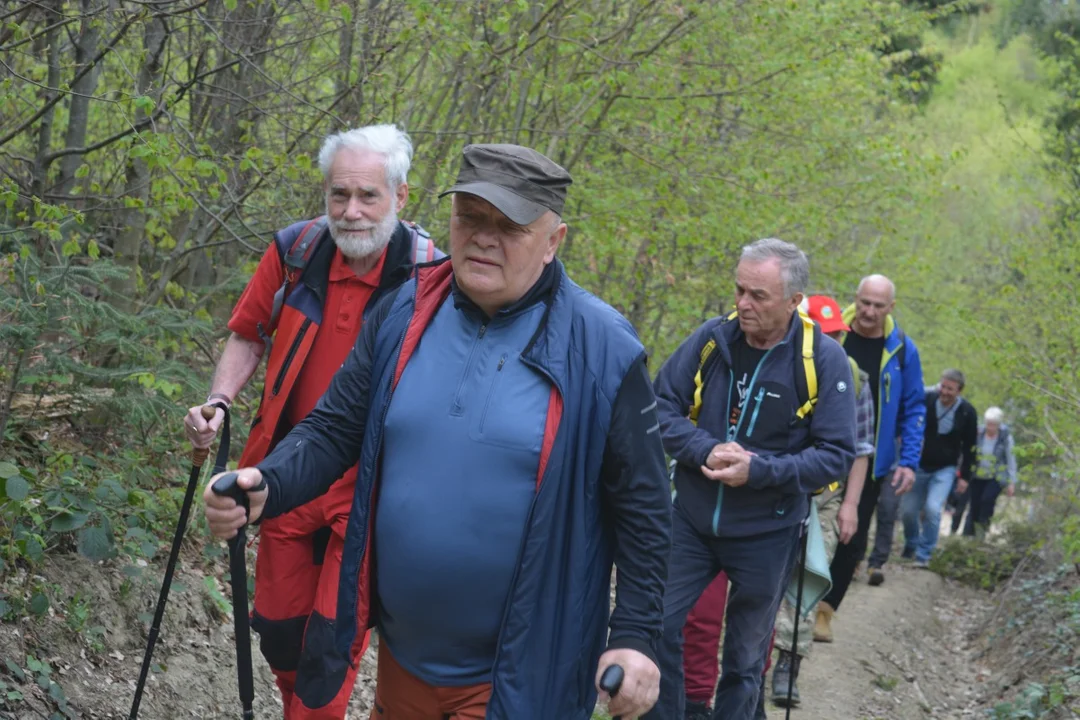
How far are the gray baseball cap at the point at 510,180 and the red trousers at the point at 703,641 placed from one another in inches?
134

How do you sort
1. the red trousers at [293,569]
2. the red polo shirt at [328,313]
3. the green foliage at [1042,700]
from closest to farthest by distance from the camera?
the red trousers at [293,569]
the red polo shirt at [328,313]
the green foliage at [1042,700]

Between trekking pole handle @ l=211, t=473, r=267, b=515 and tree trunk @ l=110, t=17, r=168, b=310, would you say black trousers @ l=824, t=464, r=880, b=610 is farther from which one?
trekking pole handle @ l=211, t=473, r=267, b=515

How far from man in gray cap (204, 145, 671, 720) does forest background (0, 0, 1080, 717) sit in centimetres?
209

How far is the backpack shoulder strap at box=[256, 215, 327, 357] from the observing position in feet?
15.2

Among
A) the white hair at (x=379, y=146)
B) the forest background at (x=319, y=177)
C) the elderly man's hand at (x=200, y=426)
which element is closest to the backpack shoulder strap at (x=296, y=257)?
the white hair at (x=379, y=146)

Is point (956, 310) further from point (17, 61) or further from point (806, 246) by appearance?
point (17, 61)

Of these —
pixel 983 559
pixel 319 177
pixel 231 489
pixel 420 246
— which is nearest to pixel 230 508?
pixel 231 489

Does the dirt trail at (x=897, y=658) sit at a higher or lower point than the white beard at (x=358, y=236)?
lower

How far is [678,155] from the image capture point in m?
11.6

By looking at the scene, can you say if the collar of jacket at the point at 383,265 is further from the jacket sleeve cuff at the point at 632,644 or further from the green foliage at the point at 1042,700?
the green foliage at the point at 1042,700

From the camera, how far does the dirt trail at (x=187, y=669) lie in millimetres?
5270

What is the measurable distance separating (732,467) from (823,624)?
468 cm

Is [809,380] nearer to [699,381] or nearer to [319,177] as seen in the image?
[699,381]

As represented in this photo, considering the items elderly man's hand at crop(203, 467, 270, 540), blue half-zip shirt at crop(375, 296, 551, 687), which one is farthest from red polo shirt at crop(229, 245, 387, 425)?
elderly man's hand at crop(203, 467, 270, 540)
